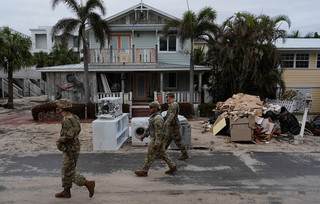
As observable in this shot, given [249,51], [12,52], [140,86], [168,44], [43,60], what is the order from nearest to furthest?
1. [249,51]
2. [12,52]
3. [168,44]
4. [140,86]
5. [43,60]

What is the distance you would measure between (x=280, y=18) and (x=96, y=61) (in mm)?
11187

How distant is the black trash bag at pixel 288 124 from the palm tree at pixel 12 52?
16704 mm

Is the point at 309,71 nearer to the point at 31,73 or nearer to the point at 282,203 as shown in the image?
the point at 282,203

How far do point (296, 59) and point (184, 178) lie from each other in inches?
598

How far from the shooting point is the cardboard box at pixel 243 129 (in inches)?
326

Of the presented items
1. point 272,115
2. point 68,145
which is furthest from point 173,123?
point 272,115

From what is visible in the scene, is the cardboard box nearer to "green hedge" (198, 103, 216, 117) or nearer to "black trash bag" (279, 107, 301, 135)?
"black trash bag" (279, 107, 301, 135)

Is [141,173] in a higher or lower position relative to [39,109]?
lower

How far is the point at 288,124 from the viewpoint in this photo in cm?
949

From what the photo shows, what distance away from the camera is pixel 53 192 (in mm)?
4504

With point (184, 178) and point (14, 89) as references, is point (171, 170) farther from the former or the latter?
point (14, 89)

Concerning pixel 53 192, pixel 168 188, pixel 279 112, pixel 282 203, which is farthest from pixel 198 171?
pixel 279 112

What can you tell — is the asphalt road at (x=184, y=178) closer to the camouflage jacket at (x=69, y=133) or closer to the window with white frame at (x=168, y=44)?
the camouflage jacket at (x=69, y=133)

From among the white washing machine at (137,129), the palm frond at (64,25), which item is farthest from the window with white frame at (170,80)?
the white washing machine at (137,129)
